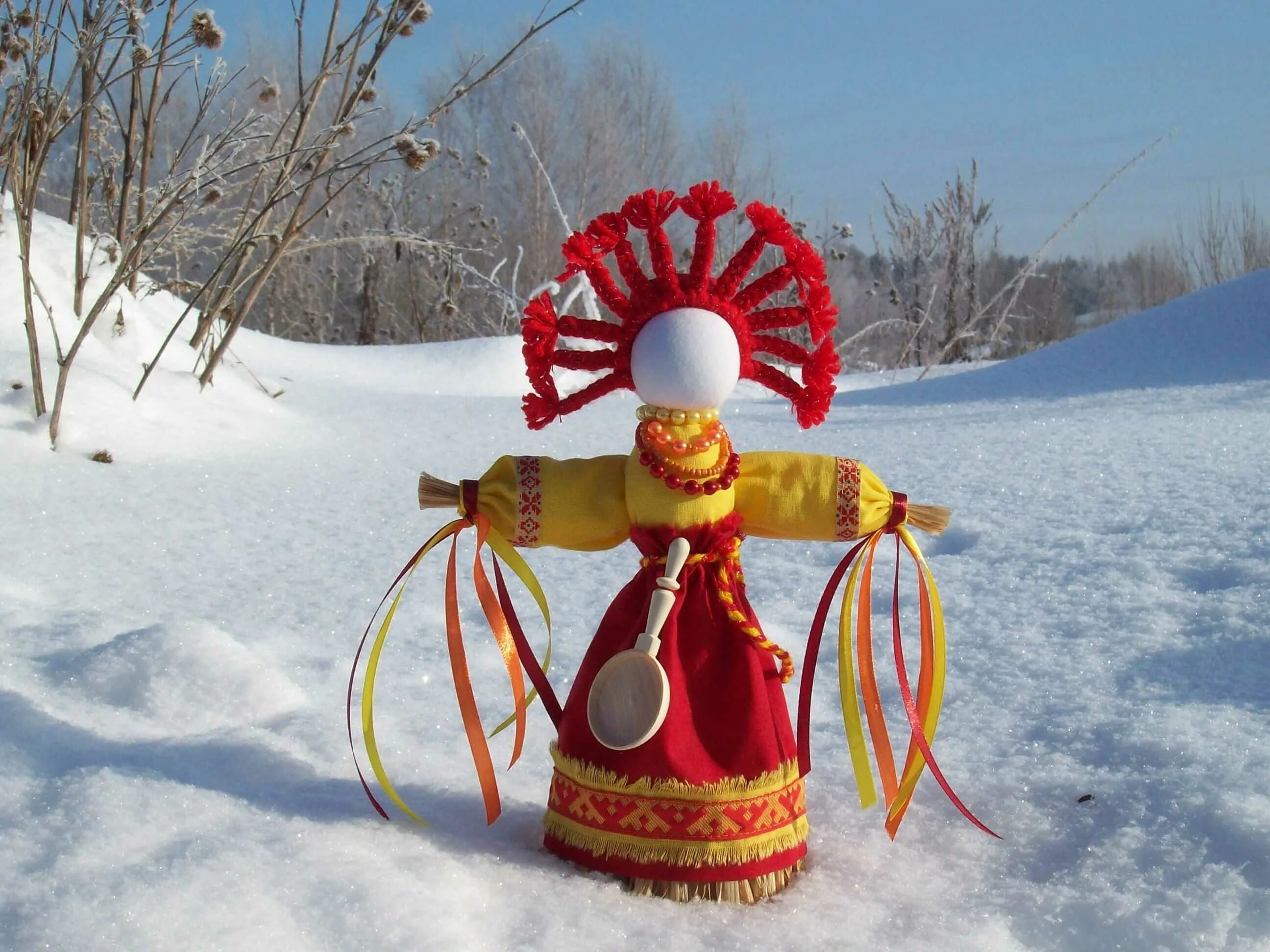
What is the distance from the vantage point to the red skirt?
1.02 meters

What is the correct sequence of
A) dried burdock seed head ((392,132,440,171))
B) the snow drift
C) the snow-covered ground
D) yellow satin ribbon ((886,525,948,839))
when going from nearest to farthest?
the snow-covered ground, yellow satin ribbon ((886,525,948,839)), dried burdock seed head ((392,132,440,171)), the snow drift

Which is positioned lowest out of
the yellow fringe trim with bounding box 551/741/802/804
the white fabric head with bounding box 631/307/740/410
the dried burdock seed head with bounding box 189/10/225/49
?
the yellow fringe trim with bounding box 551/741/802/804

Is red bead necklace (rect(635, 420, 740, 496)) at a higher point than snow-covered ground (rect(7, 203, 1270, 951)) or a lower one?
higher

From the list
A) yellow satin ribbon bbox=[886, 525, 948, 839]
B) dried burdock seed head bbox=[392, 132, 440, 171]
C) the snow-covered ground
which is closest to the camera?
the snow-covered ground

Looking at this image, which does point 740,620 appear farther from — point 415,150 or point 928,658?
point 415,150

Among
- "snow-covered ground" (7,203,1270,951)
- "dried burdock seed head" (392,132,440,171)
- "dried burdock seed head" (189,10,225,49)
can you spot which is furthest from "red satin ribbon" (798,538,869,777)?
"dried burdock seed head" (189,10,225,49)

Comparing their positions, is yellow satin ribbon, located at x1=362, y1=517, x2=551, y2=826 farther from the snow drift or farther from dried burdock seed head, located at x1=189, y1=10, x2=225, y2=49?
the snow drift

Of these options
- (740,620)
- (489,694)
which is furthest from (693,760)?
(489,694)

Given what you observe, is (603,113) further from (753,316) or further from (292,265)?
(753,316)

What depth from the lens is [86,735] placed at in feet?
3.87

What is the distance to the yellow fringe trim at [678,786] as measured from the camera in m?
1.02

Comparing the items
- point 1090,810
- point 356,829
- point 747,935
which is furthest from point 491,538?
point 1090,810

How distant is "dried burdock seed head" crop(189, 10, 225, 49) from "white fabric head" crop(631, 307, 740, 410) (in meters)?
1.57

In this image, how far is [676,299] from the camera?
1.09 meters
